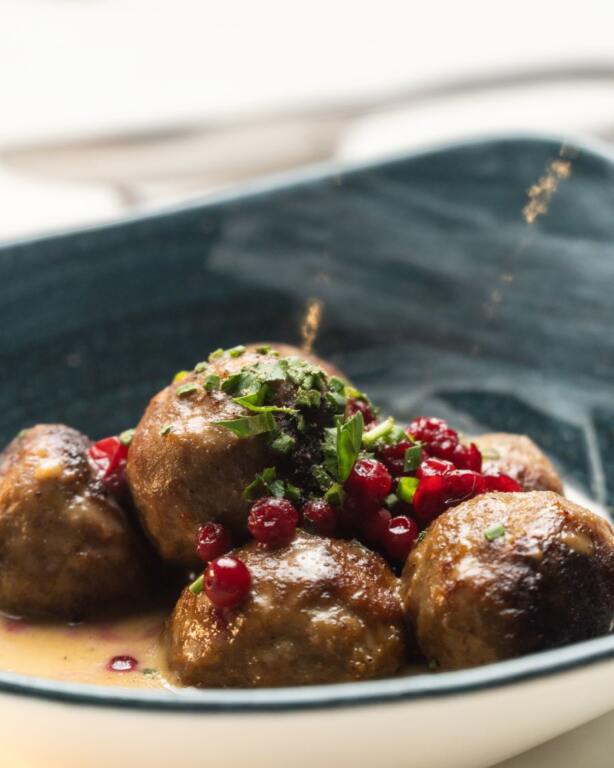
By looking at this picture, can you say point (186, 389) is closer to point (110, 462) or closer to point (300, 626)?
point (110, 462)

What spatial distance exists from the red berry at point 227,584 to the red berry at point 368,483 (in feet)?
1.25

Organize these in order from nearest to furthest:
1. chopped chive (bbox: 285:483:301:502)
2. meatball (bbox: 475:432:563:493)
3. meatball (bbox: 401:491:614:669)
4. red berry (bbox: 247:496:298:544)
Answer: meatball (bbox: 401:491:614:669)
red berry (bbox: 247:496:298:544)
chopped chive (bbox: 285:483:301:502)
meatball (bbox: 475:432:563:493)

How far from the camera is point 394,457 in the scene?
9.60 feet

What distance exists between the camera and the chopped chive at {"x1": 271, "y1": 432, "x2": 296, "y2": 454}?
2.71 meters

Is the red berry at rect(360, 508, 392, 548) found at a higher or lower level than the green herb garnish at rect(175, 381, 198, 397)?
lower

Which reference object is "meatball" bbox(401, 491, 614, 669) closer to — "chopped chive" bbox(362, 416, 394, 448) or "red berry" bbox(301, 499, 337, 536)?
"red berry" bbox(301, 499, 337, 536)

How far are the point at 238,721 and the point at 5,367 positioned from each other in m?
2.45

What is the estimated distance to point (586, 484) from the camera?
13.2 feet

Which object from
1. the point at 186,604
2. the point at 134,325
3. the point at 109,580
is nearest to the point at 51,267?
the point at 134,325

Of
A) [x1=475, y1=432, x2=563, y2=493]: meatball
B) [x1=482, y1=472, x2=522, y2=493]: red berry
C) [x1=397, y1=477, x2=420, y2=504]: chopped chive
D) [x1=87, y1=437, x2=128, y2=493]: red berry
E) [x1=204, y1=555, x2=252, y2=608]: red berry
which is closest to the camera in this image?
[x1=204, y1=555, x2=252, y2=608]: red berry

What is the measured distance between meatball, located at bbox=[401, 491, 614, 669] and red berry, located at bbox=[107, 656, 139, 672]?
2.35 ft

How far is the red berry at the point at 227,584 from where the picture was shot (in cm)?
251

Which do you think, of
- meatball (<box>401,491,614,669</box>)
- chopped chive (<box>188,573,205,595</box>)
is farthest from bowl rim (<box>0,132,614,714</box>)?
chopped chive (<box>188,573,205,595</box>)

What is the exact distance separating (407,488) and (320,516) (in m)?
0.27
